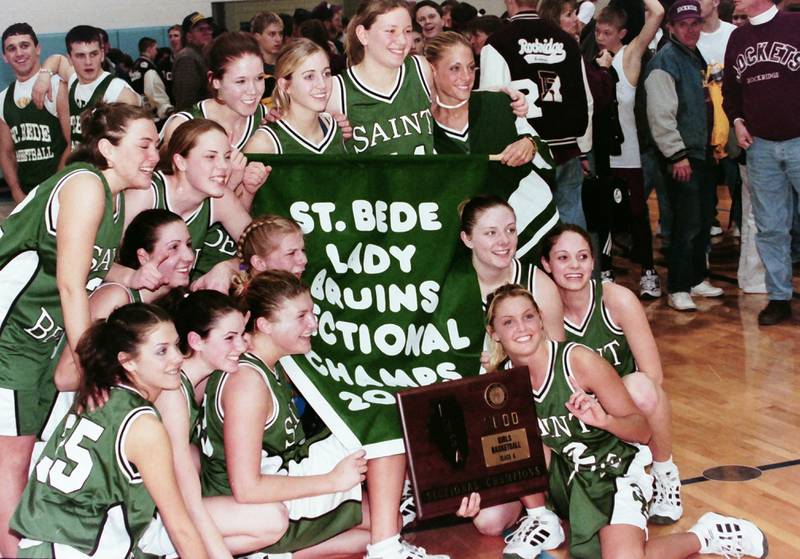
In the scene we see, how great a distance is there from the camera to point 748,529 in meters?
3.61

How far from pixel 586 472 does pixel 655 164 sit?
372 centimetres

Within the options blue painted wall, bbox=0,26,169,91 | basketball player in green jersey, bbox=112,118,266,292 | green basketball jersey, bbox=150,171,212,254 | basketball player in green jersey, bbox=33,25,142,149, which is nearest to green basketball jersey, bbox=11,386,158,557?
basketball player in green jersey, bbox=112,118,266,292

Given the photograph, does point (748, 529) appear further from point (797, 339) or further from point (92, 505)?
point (797, 339)

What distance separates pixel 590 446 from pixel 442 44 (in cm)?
165

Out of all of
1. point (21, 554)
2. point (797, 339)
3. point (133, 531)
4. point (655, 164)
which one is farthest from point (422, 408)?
point (655, 164)

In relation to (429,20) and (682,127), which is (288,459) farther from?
(429,20)

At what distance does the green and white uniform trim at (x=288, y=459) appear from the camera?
11.6 ft

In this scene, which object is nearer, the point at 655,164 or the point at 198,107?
the point at 198,107

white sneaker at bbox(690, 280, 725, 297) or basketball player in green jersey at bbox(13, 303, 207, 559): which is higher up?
basketball player in green jersey at bbox(13, 303, 207, 559)

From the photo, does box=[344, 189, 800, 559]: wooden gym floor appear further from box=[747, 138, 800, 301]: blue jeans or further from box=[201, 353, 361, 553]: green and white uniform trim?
box=[201, 353, 361, 553]: green and white uniform trim

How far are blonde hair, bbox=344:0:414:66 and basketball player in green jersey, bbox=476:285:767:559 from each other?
1.25m

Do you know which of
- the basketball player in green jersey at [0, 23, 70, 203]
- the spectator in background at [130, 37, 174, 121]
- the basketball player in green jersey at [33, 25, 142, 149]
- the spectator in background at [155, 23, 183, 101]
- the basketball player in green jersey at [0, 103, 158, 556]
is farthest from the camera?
the spectator in background at [155, 23, 183, 101]

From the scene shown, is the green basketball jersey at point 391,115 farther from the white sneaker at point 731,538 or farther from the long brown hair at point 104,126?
the white sneaker at point 731,538

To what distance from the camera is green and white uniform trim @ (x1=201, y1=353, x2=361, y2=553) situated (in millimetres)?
3523
